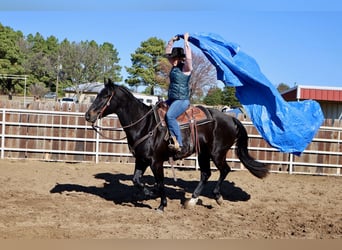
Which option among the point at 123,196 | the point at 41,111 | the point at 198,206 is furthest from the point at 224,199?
the point at 41,111

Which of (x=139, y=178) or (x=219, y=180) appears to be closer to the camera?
(x=139, y=178)

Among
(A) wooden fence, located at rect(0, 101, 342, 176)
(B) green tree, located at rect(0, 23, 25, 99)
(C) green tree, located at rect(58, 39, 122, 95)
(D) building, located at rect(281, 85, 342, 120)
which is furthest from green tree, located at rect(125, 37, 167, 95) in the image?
(A) wooden fence, located at rect(0, 101, 342, 176)

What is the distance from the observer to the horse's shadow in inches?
300

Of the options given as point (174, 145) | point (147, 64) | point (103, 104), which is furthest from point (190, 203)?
point (147, 64)

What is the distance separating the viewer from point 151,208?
6848 mm

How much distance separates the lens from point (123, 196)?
780 cm

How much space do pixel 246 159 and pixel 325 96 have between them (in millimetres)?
17441

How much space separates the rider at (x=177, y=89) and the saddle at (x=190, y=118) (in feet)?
0.53

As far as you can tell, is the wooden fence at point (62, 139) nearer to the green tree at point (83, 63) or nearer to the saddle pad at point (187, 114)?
the saddle pad at point (187, 114)

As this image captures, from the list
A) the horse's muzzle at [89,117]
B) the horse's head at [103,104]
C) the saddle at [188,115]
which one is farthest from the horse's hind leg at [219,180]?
the horse's muzzle at [89,117]

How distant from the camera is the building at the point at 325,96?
75.5 feet

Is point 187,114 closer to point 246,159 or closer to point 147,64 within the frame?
point 246,159

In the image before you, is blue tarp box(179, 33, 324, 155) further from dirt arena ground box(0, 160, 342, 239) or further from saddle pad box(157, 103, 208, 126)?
dirt arena ground box(0, 160, 342, 239)

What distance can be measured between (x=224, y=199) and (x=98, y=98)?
10.8ft
